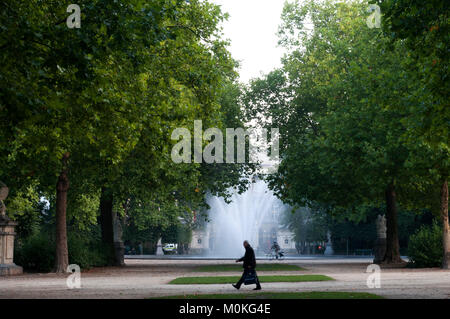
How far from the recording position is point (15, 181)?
1314 inches

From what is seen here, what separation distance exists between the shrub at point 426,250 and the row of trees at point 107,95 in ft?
42.3

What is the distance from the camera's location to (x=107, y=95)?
18688 mm

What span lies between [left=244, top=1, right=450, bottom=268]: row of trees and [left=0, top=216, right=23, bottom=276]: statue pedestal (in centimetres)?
1795

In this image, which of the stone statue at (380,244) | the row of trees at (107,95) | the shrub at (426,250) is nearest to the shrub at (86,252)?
the row of trees at (107,95)

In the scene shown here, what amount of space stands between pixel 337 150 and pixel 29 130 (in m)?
20.4

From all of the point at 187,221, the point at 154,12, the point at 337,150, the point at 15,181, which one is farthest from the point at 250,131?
the point at 187,221

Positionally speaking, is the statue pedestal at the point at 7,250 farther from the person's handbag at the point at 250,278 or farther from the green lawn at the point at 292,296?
the green lawn at the point at 292,296

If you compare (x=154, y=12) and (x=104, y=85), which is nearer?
(x=154, y=12)

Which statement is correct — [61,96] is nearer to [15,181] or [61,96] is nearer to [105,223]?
[15,181]

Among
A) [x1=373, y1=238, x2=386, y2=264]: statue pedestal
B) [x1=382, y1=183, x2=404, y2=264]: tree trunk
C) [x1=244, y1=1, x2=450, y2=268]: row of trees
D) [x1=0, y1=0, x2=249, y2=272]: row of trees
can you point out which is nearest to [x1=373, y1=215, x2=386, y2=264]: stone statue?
[x1=373, y1=238, x2=386, y2=264]: statue pedestal

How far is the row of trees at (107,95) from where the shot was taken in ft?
49.5

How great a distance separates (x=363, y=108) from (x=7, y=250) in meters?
20.3

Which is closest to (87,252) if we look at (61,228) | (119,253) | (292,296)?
(119,253)

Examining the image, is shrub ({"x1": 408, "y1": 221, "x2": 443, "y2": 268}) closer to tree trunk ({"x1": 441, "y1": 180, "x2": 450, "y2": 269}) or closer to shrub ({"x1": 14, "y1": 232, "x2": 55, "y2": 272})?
tree trunk ({"x1": 441, "y1": 180, "x2": 450, "y2": 269})
